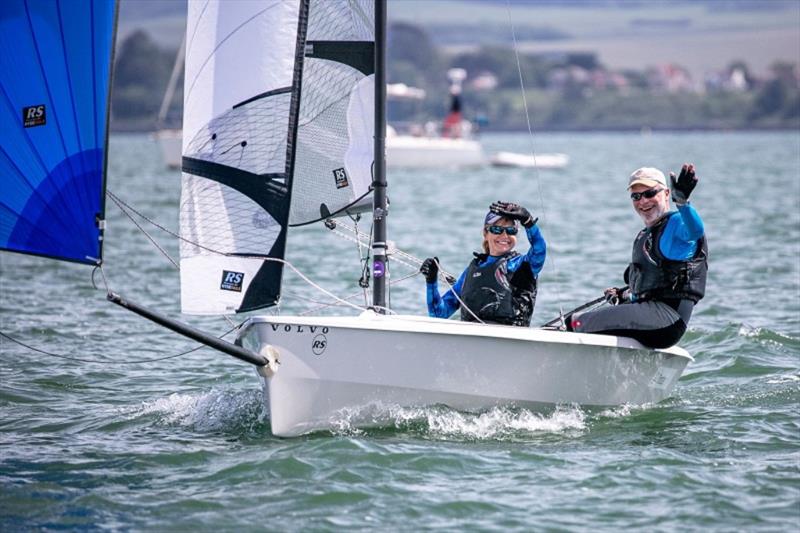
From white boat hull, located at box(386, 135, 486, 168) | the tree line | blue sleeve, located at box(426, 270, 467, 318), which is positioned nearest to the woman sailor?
blue sleeve, located at box(426, 270, 467, 318)

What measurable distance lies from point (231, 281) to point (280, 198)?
23.4 inches

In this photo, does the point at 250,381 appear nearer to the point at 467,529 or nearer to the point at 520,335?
the point at 520,335

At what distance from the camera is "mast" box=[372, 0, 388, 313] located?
809cm

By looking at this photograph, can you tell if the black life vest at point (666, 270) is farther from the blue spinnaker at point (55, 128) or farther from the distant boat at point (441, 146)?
the distant boat at point (441, 146)

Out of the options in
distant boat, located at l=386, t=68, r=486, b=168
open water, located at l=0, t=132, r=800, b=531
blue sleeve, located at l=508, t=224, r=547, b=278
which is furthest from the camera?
distant boat, located at l=386, t=68, r=486, b=168

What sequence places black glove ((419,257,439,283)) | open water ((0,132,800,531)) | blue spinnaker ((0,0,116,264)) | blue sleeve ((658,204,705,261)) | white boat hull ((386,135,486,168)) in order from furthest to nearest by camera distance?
white boat hull ((386,135,486,168))
black glove ((419,257,439,283))
blue sleeve ((658,204,705,261))
blue spinnaker ((0,0,116,264))
open water ((0,132,800,531))

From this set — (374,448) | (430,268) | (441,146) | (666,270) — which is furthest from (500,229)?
(441,146)

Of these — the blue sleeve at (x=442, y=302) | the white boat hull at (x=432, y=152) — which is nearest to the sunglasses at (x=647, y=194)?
the blue sleeve at (x=442, y=302)

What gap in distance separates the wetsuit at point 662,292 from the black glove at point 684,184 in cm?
31

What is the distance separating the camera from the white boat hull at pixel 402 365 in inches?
299

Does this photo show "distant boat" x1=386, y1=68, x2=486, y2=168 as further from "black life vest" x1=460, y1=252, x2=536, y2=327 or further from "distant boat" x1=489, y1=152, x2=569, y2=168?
"black life vest" x1=460, y1=252, x2=536, y2=327

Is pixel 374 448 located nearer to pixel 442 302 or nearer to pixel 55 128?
pixel 442 302

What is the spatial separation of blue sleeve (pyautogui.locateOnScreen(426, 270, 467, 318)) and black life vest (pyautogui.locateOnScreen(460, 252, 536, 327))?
10.3 inches

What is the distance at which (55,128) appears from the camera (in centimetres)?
736
